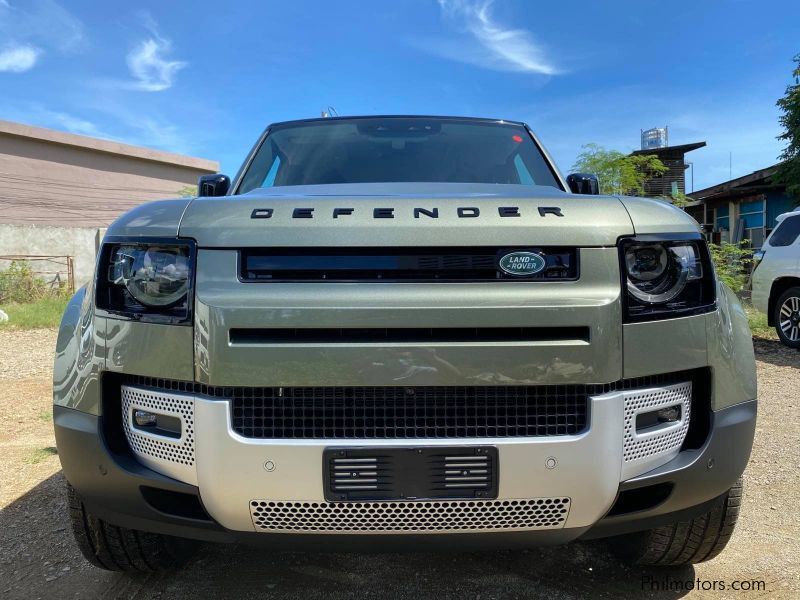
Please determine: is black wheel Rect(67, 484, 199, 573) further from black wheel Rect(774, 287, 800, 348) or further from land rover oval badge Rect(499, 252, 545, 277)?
black wheel Rect(774, 287, 800, 348)

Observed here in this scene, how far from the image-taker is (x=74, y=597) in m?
2.16

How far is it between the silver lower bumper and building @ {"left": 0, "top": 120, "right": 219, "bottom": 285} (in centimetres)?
1768

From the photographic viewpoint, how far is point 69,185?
21.2 m

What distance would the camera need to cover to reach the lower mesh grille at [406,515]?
1.62 meters

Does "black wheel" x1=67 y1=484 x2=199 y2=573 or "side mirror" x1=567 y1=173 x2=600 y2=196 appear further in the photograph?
"side mirror" x1=567 y1=173 x2=600 y2=196

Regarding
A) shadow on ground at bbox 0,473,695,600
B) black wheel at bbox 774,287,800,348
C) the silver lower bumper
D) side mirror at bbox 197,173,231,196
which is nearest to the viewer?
the silver lower bumper

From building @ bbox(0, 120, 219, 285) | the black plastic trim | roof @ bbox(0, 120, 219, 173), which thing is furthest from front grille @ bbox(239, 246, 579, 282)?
roof @ bbox(0, 120, 219, 173)

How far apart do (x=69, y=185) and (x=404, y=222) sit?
2318 centimetres

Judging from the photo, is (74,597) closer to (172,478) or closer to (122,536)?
(122,536)

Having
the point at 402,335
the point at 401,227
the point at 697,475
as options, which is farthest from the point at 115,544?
the point at 697,475

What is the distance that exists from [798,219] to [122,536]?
8.71 metres

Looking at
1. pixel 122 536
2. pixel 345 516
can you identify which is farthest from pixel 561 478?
pixel 122 536

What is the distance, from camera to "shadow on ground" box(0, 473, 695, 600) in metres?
2.17

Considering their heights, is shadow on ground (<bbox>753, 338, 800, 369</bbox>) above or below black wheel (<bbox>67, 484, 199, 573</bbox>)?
below
